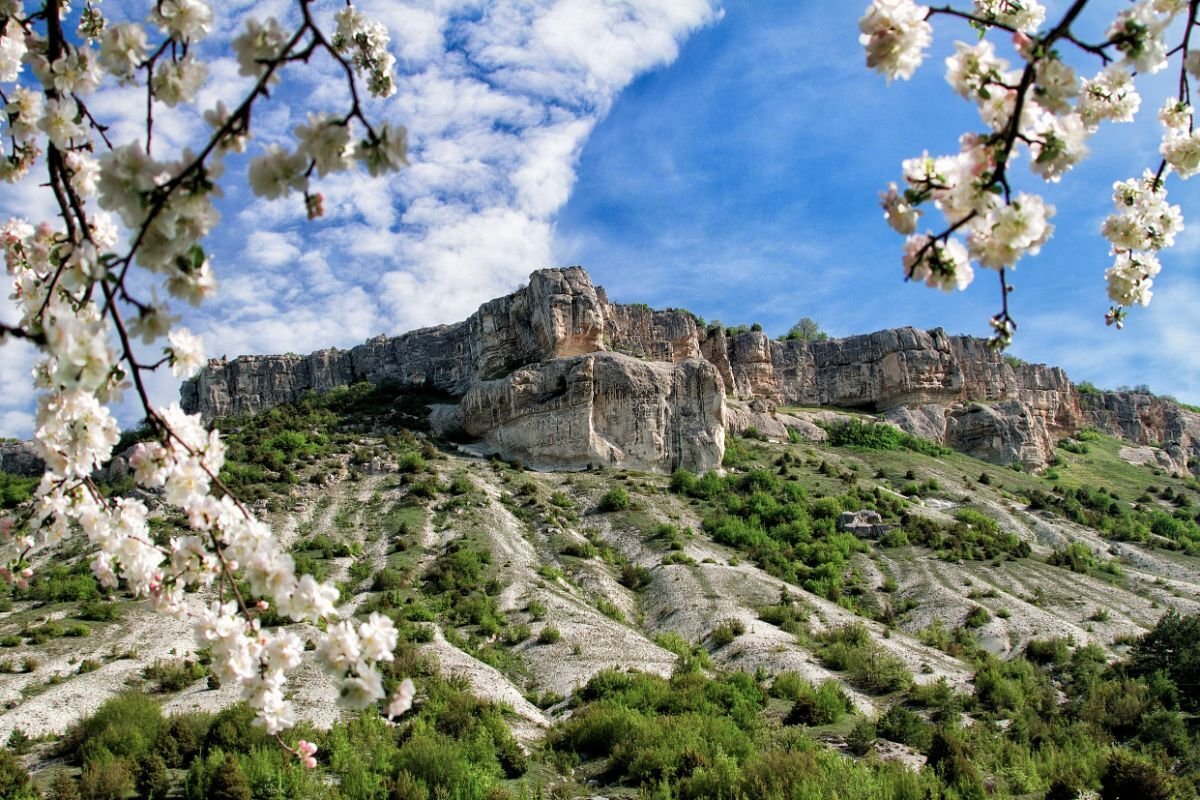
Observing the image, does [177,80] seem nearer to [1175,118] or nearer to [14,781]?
[1175,118]

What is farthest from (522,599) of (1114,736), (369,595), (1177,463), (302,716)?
(1177,463)

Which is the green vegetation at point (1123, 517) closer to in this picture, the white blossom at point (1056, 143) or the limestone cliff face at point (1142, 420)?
the limestone cliff face at point (1142, 420)

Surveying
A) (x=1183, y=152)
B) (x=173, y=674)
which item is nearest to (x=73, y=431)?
(x=1183, y=152)

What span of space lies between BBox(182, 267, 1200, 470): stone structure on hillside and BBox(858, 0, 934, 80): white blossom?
46923 millimetres

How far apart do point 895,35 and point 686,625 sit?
92.5ft

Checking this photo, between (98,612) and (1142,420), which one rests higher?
(1142,420)

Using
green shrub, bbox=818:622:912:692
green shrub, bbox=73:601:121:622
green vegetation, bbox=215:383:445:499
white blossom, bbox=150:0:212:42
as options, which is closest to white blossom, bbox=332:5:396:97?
white blossom, bbox=150:0:212:42

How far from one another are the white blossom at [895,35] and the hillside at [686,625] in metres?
12.1

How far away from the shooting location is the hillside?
15.2 meters

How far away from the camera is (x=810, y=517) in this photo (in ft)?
151

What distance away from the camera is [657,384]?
52312mm

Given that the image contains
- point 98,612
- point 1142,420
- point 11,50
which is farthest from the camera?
point 1142,420

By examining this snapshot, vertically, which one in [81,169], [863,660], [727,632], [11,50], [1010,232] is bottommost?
[863,660]

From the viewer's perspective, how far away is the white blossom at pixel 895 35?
307 centimetres
